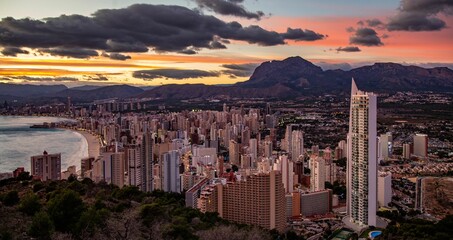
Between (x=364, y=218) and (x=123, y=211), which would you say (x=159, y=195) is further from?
(x=364, y=218)

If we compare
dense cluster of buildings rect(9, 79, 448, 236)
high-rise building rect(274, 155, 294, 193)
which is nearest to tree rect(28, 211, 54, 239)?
dense cluster of buildings rect(9, 79, 448, 236)

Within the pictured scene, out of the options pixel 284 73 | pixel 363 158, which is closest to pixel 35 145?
pixel 363 158

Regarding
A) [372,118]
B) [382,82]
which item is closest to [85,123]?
[372,118]

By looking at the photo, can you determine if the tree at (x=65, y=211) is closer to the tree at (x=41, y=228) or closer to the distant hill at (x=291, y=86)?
the tree at (x=41, y=228)

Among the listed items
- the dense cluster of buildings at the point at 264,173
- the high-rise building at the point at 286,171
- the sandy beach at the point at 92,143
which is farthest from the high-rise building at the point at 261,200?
the sandy beach at the point at 92,143

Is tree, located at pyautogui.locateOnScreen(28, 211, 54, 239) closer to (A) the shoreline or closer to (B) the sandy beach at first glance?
(B) the sandy beach
